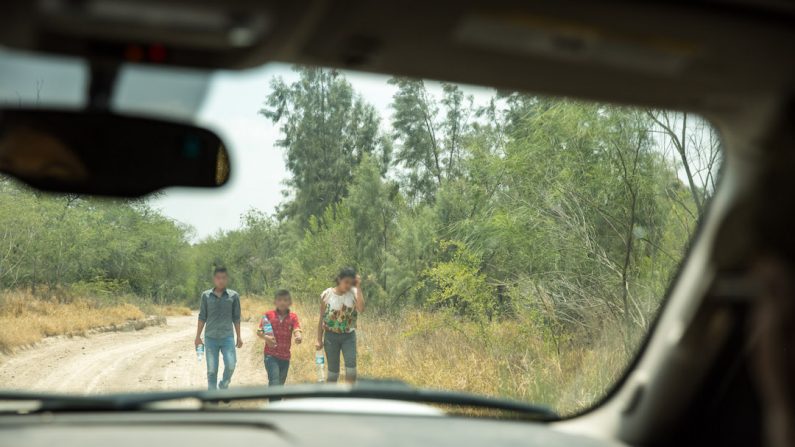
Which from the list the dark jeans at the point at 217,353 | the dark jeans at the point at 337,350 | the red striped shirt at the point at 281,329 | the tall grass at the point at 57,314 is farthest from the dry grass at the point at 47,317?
the dark jeans at the point at 337,350

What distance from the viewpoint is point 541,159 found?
44.2 ft

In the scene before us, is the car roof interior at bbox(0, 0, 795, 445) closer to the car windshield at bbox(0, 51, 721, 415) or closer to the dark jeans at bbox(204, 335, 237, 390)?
the car windshield at bbox(0, 51, 721, 415)

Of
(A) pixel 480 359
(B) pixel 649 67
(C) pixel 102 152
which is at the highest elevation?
(B) pixel 649 67

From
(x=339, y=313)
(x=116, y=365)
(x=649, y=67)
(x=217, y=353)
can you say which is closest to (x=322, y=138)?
(x=116, y=365)

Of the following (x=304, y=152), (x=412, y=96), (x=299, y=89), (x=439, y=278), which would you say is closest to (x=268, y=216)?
(x=304, y=152)

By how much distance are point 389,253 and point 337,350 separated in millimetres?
16723

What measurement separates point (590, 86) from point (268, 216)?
36.2 meters

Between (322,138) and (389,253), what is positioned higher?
(322,138)

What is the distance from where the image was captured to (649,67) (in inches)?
102

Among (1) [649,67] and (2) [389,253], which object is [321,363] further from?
(2) [389,253]

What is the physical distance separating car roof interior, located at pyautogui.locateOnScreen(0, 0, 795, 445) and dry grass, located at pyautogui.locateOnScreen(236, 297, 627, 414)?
4615 millimetres

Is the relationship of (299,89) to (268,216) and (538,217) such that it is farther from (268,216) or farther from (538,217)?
(538,217)

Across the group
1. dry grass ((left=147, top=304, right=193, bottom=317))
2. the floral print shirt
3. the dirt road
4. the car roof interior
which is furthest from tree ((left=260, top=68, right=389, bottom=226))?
the car roof interior

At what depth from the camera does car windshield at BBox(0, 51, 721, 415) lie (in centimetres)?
934
